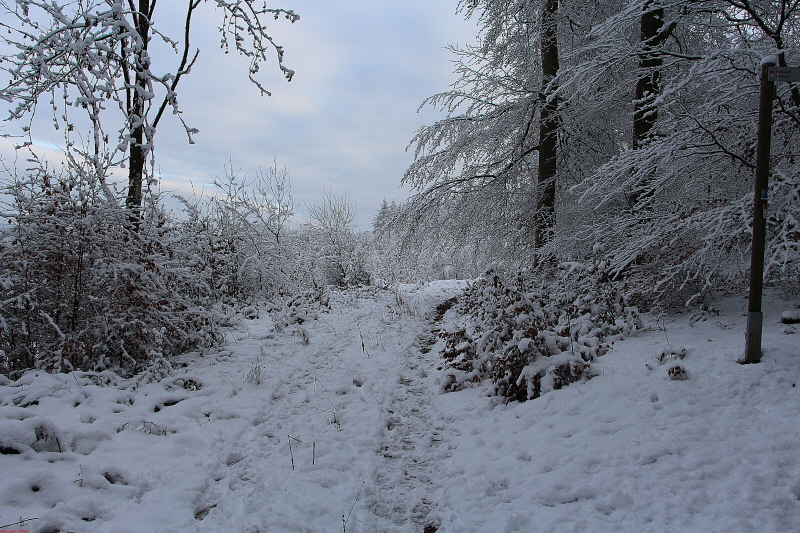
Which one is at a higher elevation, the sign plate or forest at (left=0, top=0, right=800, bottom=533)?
the sign plate

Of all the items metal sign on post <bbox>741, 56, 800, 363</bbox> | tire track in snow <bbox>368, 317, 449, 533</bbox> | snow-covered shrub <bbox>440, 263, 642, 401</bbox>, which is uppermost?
metal sign on post <bbox>741, 56, 800, 363</bbox>

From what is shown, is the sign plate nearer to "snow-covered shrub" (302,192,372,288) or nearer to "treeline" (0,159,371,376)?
"treeline" (0,159,371,376)

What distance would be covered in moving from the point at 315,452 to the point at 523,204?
24.9 feet

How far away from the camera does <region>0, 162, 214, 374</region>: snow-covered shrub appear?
4.51 m

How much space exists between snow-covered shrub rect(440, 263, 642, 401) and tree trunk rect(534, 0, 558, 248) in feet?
9.27

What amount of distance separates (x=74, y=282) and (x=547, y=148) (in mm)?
9010

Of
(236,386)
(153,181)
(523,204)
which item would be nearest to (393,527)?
(236,386)

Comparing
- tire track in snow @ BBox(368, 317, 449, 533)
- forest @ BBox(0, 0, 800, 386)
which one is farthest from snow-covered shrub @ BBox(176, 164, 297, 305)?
tire track in snow @ BBox(368, 317, 449, 533)

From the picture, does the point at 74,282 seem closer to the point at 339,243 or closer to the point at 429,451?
the point at 429,451

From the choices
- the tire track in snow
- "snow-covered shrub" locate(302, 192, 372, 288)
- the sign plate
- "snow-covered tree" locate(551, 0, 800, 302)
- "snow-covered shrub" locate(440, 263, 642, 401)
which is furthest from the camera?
"snow-covered shrub" locate(302, 192, 372, 288)

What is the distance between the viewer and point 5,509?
8.54ft

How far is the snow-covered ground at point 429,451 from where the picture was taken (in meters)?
2.66

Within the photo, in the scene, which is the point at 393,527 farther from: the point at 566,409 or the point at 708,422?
the point at 708,422

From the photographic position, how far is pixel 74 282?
4.84 metres
